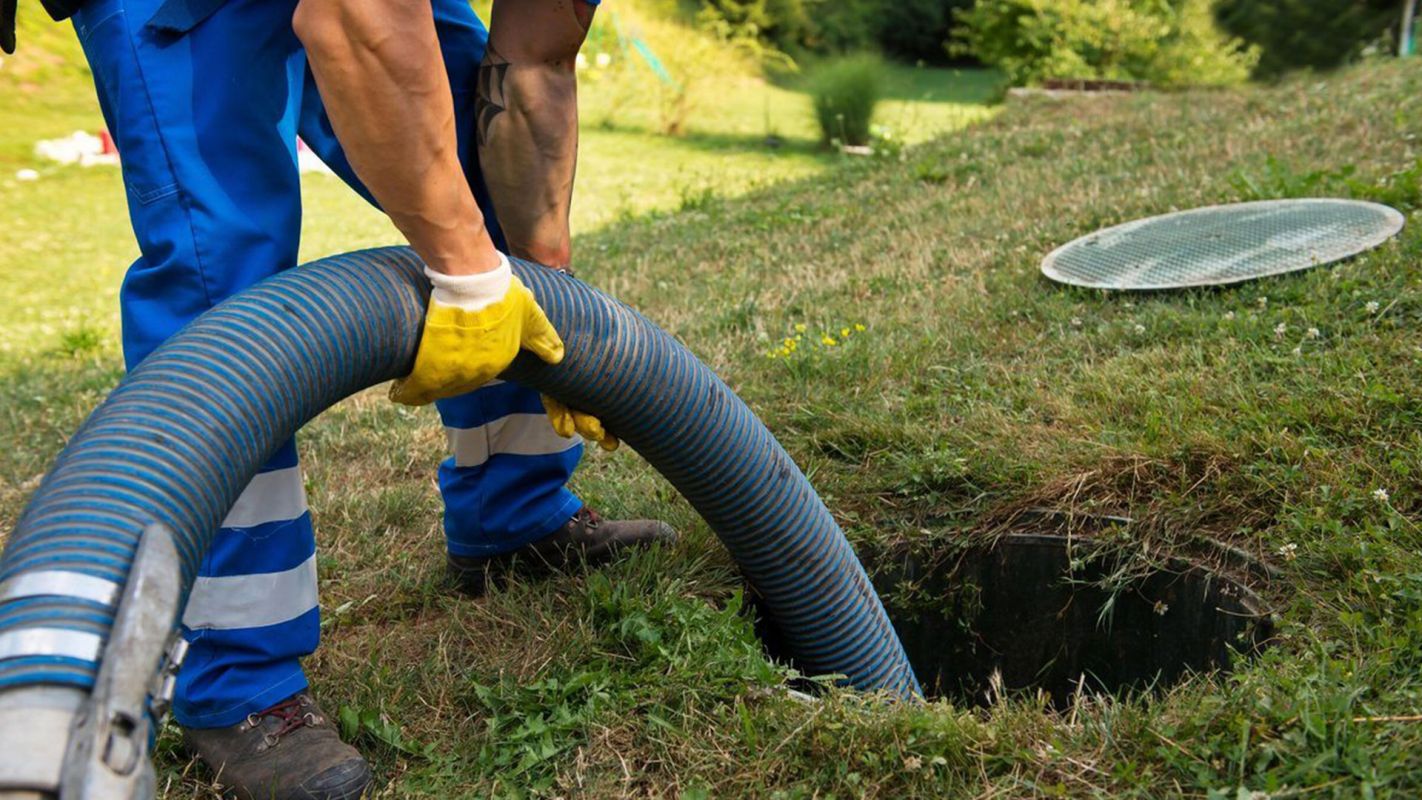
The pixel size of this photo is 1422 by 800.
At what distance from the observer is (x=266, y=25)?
201cm

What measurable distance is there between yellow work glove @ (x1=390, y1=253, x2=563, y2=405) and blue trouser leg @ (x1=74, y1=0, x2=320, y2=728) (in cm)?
35

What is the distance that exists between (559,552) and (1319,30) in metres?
9.41

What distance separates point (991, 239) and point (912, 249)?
0.31 metres

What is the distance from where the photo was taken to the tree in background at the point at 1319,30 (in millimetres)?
9547

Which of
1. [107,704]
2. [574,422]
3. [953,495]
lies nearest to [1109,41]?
[953,495]

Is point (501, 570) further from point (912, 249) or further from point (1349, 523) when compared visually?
point (912, 249)

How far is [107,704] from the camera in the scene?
3.97ft

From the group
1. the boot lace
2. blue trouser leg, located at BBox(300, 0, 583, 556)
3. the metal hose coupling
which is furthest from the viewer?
blue trouser leg, located at BBox(300, 0, 583, 556)

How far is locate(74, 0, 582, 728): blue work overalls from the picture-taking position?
1.94 meters

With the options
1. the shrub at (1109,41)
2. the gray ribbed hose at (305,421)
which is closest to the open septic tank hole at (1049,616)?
the gray ribbed hose at (305,421)

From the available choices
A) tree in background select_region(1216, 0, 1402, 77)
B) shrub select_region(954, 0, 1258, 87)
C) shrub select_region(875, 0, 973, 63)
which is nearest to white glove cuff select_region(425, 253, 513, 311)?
tree in background select_region(1216, 0, 1402, 77)

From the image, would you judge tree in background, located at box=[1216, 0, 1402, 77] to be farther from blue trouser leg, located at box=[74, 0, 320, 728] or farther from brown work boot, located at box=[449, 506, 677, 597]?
blue trouser leg, located at box=[74, 0, 320, 728]

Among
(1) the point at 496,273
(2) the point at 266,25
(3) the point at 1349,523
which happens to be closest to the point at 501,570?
(1) the point at 496,273

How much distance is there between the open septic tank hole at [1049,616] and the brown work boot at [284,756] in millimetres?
964
